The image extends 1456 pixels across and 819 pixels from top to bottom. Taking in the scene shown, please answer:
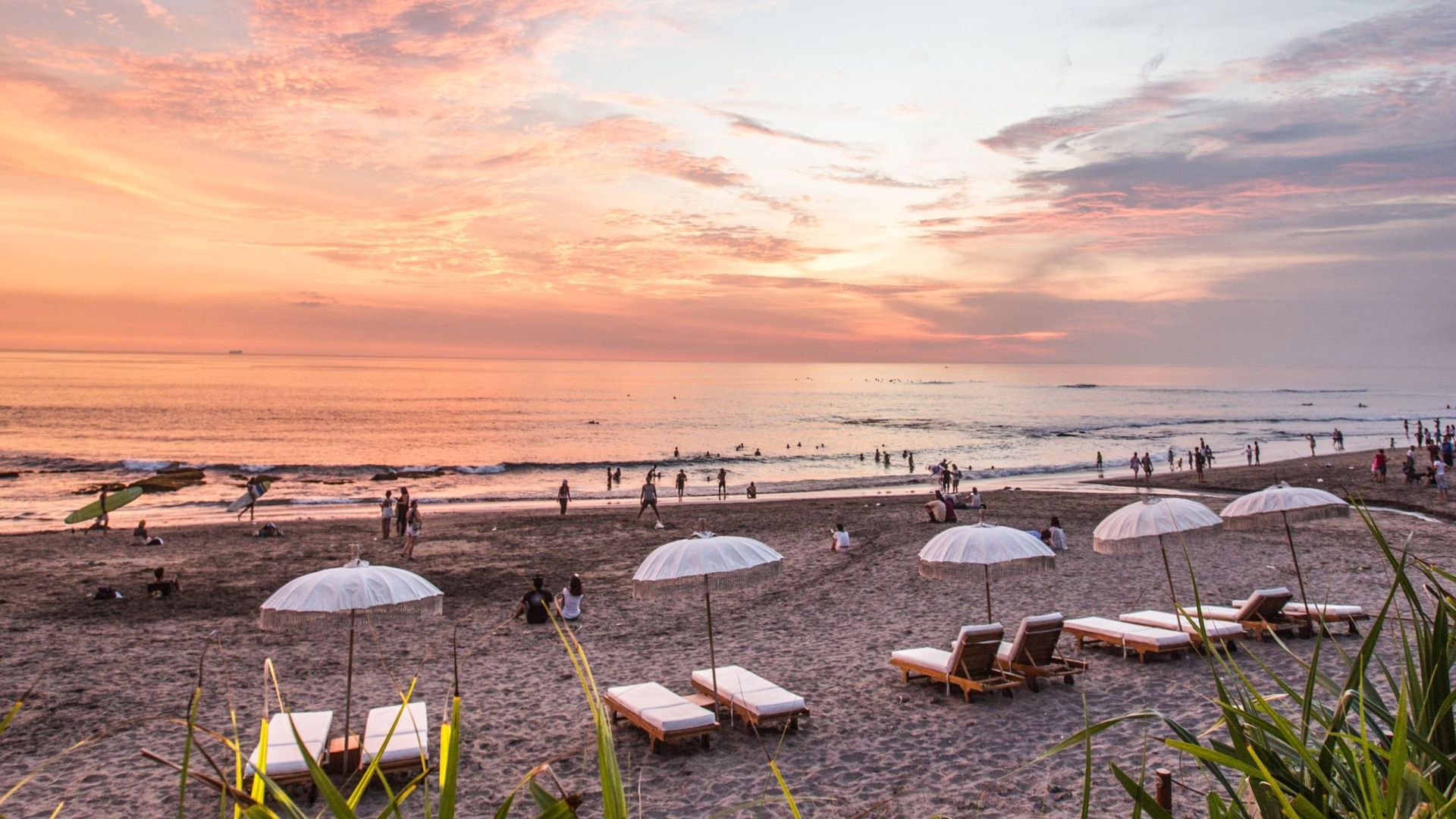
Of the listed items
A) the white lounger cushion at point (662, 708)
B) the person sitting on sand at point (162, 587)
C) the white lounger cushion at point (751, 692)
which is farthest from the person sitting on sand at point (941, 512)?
the person sitting on sand at point (162, 587)

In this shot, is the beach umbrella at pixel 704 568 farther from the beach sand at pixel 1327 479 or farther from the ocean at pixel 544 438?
the ocean at pixel 544 438

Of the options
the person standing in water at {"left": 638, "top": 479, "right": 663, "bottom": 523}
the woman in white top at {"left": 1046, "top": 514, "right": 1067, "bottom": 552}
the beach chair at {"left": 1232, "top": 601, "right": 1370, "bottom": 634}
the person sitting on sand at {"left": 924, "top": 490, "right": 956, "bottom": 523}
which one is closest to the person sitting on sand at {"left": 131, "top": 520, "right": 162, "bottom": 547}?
the person standing in water at {"left": 638, "top": 479, "right": 663, "bottom": 523}

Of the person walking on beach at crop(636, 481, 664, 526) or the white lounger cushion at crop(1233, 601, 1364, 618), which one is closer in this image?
the white lounger cushion at crop(1233, 601, 1364, 618)

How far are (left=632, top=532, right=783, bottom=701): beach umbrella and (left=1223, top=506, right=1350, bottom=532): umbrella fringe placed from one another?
7.01 meters

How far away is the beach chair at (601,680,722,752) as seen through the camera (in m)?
8.82

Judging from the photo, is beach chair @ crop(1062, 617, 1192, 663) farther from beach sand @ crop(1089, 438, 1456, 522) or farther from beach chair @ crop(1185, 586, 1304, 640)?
beach sand @ crop(1089, 438, 1456, 522)

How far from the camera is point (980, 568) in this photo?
10.9 meters

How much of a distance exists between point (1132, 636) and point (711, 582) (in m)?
5.64

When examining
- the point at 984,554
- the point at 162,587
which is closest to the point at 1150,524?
the point at 984,554

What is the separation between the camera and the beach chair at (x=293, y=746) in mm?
7801

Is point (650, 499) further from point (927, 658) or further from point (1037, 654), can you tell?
point (1037, 654)

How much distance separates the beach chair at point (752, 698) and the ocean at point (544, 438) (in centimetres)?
2871

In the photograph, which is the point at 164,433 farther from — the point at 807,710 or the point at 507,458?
the point at 807,710

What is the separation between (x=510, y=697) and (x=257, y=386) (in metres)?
154
